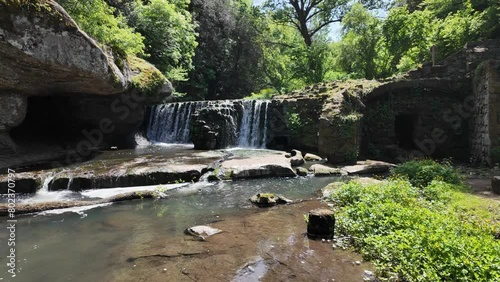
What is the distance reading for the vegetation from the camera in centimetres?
341

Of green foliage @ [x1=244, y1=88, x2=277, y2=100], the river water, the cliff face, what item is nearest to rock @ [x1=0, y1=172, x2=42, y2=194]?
the river water

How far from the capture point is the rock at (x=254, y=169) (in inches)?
387

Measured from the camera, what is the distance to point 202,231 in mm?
5441

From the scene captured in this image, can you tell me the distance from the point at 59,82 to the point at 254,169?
7.13 metres

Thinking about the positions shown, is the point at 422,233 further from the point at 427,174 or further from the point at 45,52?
the point at 45,52

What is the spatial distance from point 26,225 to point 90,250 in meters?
2.18

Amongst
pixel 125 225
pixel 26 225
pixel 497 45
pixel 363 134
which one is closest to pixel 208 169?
pixel 125 225

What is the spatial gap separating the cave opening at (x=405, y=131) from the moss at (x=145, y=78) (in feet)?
39.0

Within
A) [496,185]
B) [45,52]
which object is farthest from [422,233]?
[45,52]

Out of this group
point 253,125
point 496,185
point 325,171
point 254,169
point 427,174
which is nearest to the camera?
point 496,185

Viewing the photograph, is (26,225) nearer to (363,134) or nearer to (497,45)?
(363,134)

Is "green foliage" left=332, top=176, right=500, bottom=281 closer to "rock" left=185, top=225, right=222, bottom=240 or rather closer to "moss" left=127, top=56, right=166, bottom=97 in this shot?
"rock" left=185, top=225, right=222, bottom=240

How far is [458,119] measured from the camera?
13375mm

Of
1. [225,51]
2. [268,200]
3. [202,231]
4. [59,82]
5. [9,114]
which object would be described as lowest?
[202,231]
